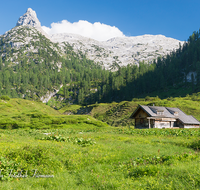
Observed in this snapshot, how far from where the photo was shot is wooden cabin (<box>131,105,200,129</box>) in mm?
43406

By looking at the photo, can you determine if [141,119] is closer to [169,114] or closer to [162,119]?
[162,119]

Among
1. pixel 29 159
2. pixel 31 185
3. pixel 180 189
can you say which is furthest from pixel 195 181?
pixel 29 159

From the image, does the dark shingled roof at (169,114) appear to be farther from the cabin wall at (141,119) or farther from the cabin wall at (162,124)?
the cabin wall at (162,124)

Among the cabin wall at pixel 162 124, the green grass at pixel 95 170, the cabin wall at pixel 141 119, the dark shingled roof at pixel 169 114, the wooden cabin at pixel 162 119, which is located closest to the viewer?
the green grass at pixel 95 170

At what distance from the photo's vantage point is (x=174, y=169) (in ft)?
27.5

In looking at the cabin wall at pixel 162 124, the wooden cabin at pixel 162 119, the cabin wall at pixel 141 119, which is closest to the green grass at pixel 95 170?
the wooden cabin at pixel 162 119

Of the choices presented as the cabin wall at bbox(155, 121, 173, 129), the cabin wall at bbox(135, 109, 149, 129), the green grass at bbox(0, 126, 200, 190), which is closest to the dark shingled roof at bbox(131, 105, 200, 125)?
the cabin wall at bbox(135, 109, 149, 129)

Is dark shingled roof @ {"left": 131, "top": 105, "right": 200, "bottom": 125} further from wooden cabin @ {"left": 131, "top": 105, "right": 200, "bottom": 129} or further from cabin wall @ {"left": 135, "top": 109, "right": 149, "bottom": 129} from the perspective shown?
cabin wall @ {"left": 135, "top": 109, "right": 149, "bottom": 129}

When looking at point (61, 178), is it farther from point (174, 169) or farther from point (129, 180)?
point (174, 169)

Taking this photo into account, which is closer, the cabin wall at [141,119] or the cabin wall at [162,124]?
the cabin wall at [162,124]

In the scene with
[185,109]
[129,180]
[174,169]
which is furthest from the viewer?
[185,109]

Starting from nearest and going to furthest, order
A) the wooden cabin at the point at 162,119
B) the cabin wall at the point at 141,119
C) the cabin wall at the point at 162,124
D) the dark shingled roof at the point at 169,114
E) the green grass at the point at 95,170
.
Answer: the green grass at the point at 95,170 < the wooden cabin at the point at 162,119 < the dark shingled roof at the point at 169,114 < the cabin wall at the point at 162,124 < the cabin wall at the point at 141,119

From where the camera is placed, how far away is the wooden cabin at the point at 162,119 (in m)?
43.4

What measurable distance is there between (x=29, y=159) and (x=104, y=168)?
5.03 meters
